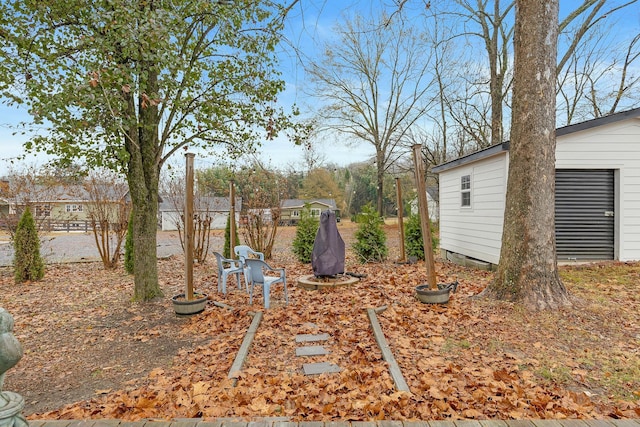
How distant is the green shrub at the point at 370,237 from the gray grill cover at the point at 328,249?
301 cm

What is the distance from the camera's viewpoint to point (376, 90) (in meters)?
22.1

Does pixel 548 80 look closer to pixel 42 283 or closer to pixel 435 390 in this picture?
pixel 435 390

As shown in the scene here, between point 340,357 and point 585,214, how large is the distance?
6.82 metres

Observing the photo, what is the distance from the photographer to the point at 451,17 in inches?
408

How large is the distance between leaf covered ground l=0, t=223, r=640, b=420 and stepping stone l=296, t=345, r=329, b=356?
0.09m

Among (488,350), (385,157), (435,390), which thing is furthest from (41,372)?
(385,157)

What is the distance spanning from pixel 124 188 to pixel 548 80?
968 cm

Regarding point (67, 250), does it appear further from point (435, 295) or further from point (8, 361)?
point (8, 361)

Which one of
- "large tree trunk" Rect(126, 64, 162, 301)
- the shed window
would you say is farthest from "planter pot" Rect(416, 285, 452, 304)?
the shed window

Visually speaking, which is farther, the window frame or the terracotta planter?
the window frame

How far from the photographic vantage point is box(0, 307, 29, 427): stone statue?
1434 millimetres

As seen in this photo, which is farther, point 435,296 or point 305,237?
point 305,237

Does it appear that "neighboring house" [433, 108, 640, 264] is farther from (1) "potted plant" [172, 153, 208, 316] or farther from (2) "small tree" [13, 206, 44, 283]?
(2) "small tree" [13, 206, 44, 283]

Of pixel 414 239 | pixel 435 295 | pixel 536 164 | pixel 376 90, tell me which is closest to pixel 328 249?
pixel 435 295
